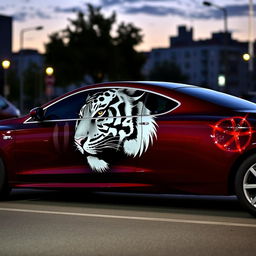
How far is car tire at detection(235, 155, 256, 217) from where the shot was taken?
8.36 meters

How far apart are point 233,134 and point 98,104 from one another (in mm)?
1922

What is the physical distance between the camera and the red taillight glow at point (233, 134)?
27.5 ft

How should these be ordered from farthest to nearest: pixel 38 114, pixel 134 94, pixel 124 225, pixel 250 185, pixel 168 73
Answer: pixel 168 73, pixel 38 114, pixel 134 94, pixel 250 185, pixel 124 225

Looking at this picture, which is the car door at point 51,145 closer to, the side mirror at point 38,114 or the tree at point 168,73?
the side mirror at point 38,114

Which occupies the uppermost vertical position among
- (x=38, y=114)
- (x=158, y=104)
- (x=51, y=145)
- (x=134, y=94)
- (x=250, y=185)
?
(x=134, y=94)

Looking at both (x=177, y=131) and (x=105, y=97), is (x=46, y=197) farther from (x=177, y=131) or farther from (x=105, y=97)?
(x=177, y=131)

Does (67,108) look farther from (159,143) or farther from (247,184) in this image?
(247,184)

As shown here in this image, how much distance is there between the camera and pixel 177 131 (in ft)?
29.0

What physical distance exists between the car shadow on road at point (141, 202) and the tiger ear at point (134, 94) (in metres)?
1.27

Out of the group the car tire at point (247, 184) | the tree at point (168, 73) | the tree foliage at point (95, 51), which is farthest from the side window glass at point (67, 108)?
the tree at point (168, 73)

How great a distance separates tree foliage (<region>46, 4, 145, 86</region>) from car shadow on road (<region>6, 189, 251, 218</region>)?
7282cm

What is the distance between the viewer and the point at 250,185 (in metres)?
8.38

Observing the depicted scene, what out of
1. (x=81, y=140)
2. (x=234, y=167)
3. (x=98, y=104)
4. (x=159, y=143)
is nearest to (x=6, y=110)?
(x=98, y=104)

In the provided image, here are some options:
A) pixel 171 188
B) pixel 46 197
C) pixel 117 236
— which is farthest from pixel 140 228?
pixel 46 197
